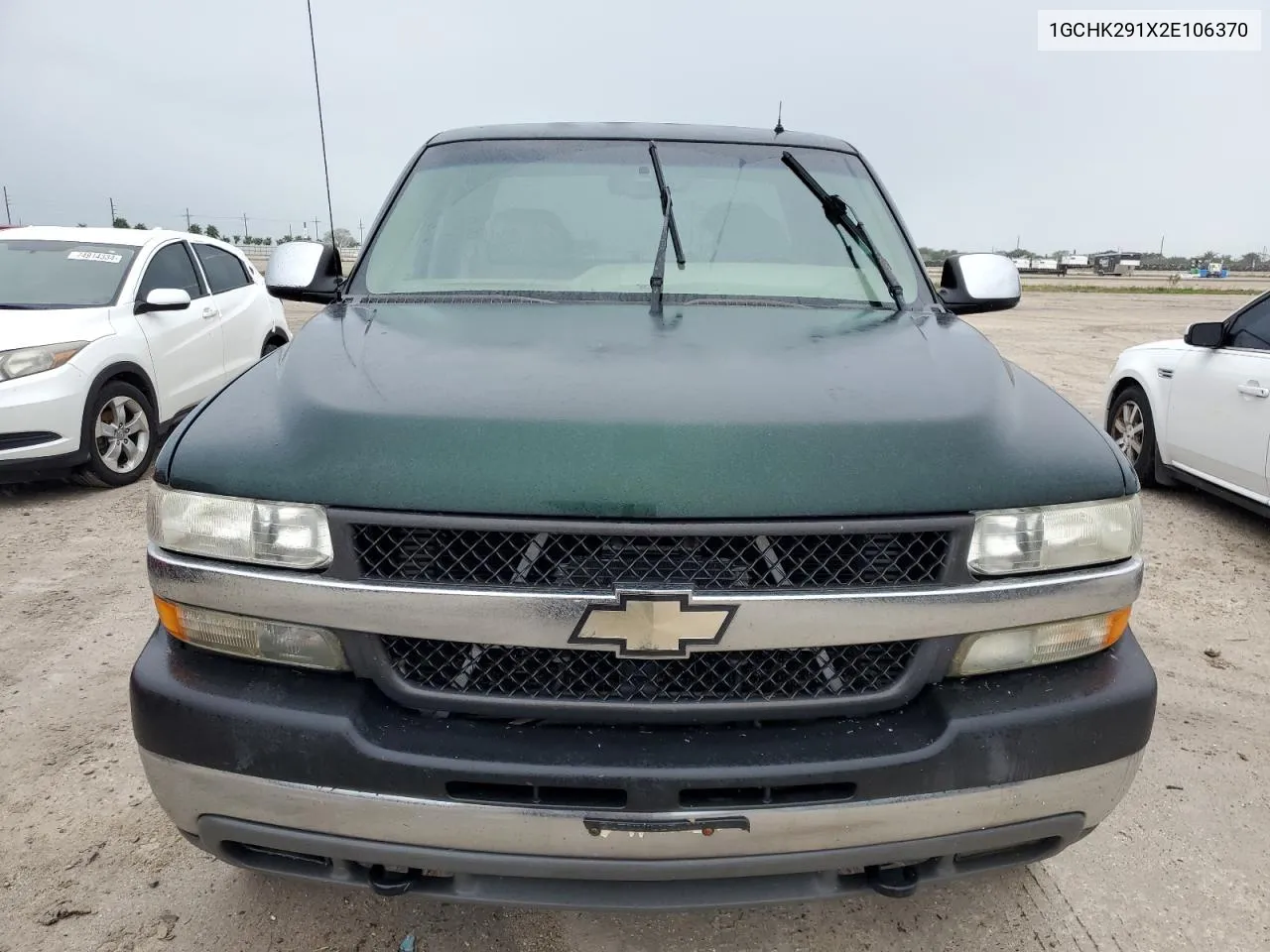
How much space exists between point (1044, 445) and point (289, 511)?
4.78 ft

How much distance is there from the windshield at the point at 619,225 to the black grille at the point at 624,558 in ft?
3.87

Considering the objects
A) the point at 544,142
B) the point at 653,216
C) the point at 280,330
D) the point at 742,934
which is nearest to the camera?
the point at 742,934

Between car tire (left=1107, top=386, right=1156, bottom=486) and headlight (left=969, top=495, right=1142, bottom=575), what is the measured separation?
181 inches

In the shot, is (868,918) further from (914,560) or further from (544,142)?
(544,142)

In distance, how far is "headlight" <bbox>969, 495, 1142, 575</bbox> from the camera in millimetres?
1732

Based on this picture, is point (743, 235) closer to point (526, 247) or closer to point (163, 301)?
point (526, 247)

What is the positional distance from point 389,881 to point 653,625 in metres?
0.72

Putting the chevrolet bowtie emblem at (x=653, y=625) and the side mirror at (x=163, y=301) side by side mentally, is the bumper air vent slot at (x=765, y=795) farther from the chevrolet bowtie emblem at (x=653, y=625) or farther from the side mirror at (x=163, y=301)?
the side mirror at (x=163, y=301)

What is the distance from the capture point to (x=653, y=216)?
297 cm

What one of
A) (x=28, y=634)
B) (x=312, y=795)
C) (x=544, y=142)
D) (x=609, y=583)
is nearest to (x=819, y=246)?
(x=544, y=142)

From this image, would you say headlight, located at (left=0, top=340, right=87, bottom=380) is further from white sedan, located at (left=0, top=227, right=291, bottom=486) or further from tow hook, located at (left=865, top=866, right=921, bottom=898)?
tow hook, located at (left=865, top=866, right=921, bottom=898)

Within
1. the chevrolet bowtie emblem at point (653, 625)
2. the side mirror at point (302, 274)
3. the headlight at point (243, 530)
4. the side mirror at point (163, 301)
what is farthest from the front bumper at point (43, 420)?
the chevrolet bowtie emblem at point (653, 625)

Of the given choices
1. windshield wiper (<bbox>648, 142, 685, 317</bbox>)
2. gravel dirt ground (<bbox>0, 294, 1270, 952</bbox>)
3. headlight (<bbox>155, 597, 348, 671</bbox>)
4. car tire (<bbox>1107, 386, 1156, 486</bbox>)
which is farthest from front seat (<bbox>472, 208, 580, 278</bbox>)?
car tire (<bbox>1107, 386, 1156, 486</bbox>)

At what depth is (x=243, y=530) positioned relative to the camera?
5.68ft
